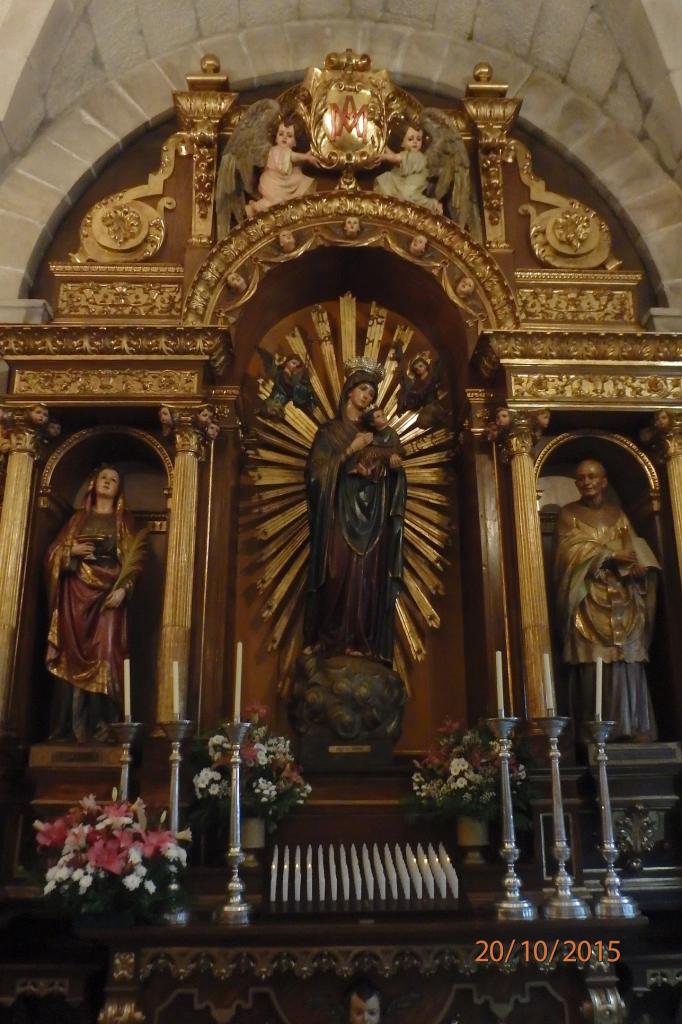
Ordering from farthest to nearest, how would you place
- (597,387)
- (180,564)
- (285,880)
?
(597,387) → (180,564) → (285,880)

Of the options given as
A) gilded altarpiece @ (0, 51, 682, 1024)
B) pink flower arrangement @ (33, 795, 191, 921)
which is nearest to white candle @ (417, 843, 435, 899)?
gilded altarpiece @ (0, 51, 682, 1024)

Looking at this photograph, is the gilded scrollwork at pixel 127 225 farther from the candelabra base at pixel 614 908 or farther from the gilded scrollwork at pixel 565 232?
the candelabra base at pixel 614 908

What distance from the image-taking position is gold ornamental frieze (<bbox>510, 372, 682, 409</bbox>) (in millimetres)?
6406

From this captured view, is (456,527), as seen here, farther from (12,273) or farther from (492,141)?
(12,273)

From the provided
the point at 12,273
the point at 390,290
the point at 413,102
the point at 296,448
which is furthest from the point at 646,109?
the point at 12,273

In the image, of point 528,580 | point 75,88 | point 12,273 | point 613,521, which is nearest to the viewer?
point 528,580

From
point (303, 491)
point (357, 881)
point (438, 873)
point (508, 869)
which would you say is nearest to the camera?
point (508, 869)

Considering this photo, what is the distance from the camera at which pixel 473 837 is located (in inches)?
212

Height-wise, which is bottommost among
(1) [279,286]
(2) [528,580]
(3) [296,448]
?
(2) [528,580]

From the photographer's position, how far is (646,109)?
755cm

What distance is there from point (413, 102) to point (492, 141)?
69 centimetres

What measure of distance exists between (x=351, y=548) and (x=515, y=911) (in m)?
2.76

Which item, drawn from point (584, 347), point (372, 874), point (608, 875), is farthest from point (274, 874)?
point (584, 347)

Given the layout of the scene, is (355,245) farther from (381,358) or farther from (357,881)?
(357,881)
